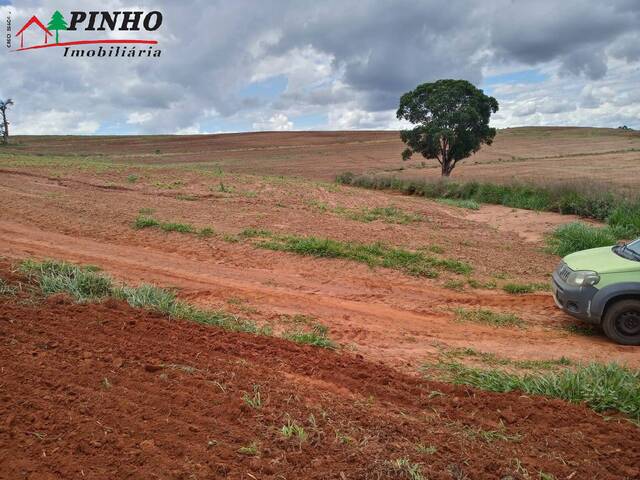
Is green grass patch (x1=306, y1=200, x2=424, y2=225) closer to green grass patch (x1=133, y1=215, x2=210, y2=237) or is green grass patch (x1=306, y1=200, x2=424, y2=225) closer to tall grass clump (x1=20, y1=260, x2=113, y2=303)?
green grass patch (x1=133, y1=215, x2=210, y2=237)

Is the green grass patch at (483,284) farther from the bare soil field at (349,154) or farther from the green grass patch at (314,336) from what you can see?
the bare soil field at (349,154)

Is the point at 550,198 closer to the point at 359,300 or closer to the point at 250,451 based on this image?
the point at 359,300

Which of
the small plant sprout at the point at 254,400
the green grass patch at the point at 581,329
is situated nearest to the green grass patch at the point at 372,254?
the green grass patch at the point at 581,329

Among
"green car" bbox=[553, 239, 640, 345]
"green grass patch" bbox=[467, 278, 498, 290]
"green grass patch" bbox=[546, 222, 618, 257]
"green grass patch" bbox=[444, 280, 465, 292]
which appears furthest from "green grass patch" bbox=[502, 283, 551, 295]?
"green grass patch" bbox=[546, 222, 618, 257]

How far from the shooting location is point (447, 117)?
28.5 m

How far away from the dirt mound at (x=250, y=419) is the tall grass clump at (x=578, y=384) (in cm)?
26

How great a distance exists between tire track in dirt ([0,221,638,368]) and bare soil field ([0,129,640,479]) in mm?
41

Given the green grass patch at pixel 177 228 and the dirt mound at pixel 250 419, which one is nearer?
the dirt mound at pixel 250 419

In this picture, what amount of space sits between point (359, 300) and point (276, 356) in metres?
2.86

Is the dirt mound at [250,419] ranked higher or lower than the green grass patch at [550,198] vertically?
lower

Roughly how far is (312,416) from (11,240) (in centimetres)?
790

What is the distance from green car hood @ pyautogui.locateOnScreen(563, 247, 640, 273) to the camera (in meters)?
6.48

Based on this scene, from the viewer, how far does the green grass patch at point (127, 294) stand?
19.2 ft

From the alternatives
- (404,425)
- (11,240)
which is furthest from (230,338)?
(11,240)
